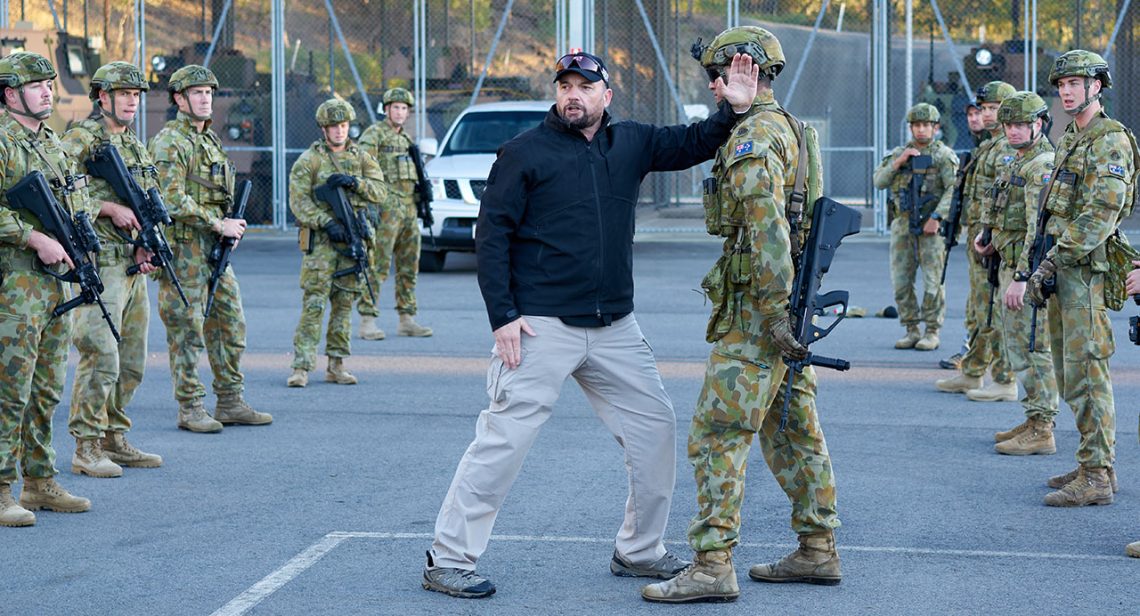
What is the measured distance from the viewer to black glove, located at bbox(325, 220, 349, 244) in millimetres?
10570

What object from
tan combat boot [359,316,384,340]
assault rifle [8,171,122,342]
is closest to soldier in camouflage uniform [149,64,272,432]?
assault rifle [8,171,122,342]

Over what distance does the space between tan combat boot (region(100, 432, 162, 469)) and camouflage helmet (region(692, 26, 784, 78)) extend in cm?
413

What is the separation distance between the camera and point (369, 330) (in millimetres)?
13133

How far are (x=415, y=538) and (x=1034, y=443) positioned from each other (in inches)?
147

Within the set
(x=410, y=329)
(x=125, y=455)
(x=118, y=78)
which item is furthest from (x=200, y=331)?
(x=410, y=329)

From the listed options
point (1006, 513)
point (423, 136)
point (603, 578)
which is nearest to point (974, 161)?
point (1006, 513)

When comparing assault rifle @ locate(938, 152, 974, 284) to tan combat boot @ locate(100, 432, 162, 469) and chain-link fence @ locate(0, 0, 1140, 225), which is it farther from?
chain-link fence @ locate(0, 0, 1140, 225)

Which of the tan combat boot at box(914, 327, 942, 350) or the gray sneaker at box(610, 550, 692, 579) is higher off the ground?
the tan combat boot at box(914, 327, 942, 350)

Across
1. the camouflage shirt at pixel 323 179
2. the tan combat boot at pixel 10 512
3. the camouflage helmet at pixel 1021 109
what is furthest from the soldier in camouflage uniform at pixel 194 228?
the camouflage helmet at pixel 1021 109

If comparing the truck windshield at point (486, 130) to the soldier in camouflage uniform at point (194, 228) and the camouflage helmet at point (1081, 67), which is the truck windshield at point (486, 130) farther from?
the camouflage helmet at point (1081, 67)

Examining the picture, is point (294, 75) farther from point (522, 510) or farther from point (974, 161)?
point (522, 510)

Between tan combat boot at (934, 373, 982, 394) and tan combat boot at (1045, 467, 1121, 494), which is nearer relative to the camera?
tan combat boot at (1045, 467, 1121, 494)

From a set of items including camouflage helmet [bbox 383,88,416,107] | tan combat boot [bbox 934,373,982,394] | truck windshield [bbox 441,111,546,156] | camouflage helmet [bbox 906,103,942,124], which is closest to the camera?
tan combat boot [bbox 934,373,982,394]

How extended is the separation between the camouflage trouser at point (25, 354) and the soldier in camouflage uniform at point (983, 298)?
5.67 meters
